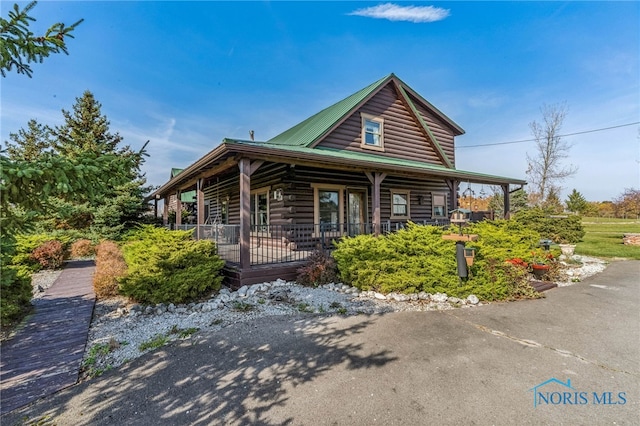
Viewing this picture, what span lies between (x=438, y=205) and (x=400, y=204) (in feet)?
9.70

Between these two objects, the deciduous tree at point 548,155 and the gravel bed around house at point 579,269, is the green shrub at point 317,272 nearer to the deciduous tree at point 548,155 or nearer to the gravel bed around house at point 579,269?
the gravel bed around house at point 579,269

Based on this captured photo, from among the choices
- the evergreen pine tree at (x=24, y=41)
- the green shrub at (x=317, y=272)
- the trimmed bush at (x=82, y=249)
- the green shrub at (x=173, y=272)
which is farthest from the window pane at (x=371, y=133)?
the trimmed bush at (x=82, y=249)

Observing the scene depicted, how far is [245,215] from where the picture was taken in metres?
6.58

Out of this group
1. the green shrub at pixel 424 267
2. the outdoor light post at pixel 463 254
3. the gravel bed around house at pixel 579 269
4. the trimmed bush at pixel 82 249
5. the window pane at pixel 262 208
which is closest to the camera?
the outdoor light post at pixel 463 254

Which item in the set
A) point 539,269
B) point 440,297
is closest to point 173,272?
point 440,297

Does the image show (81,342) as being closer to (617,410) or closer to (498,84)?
(617,410)

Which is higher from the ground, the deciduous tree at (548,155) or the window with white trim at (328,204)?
the deciduous tree at (548,155)

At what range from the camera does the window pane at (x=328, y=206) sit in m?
11.3

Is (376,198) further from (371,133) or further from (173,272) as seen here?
(173,272)

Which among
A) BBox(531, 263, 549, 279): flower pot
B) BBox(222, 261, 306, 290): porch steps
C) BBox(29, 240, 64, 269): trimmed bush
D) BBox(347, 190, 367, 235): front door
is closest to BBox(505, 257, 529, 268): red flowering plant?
BBox(531, 263, 549, 279): flower pot

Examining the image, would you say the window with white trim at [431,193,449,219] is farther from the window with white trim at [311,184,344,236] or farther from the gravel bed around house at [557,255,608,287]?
the window with white trim at [311,184,344,236]

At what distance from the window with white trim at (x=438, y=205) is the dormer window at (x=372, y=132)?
4.34 m

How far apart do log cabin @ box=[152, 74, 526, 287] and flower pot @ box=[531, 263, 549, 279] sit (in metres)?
3.68

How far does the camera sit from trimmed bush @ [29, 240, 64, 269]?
32.9 feet
